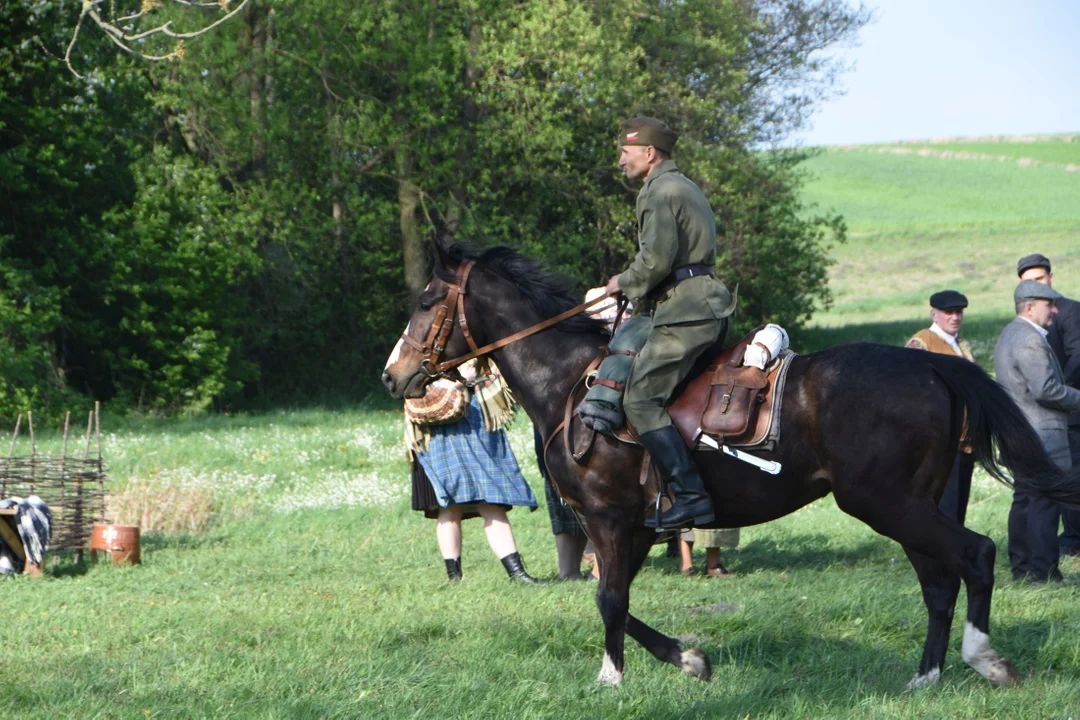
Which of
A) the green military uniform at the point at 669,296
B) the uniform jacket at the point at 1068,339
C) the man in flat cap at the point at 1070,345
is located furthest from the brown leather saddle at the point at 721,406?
the uniform jacket at the point at 1068,339

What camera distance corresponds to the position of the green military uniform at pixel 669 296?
232 inches

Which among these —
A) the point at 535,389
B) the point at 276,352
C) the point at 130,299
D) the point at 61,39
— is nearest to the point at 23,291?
the point at 130,299

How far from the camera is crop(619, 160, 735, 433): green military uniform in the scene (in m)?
5.88

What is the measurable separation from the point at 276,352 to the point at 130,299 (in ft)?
17.0

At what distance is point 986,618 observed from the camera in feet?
18.8

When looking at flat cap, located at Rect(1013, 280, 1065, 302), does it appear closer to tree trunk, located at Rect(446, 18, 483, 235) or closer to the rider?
the rider

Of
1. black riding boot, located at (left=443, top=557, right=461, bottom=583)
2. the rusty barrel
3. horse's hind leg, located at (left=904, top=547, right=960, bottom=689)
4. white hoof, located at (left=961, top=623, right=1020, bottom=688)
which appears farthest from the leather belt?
the rusty barrel

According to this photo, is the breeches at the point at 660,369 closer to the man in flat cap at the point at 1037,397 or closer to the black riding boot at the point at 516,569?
the black riding boot at the point at 516,569

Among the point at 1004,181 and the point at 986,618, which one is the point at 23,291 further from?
the point at 1004,181

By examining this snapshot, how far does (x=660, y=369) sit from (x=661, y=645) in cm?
143

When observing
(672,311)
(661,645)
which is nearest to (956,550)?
(661,645)

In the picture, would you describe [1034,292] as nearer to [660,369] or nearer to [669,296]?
[669,296]

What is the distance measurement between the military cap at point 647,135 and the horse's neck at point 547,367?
1089 mm

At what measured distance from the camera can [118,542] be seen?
32.9 ft
